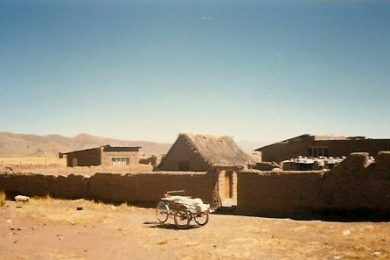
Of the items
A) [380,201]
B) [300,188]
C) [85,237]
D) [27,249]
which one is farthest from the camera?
[300,188]

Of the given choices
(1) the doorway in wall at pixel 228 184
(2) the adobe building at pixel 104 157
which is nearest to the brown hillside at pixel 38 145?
(2) the adobe building at pixel 104 157

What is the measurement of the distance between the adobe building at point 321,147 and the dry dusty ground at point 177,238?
632 inches

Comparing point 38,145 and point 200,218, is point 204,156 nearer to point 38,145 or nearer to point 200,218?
point 200,218

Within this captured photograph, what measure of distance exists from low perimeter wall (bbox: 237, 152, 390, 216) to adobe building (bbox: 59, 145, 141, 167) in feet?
76.2

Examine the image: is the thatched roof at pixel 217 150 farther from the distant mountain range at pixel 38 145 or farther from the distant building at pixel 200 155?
the distant mountain range at pixel 38 145

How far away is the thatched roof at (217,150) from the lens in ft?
98.4

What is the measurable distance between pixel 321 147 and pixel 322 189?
15303 mm

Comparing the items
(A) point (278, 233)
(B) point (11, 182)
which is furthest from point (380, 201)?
(B) point (11, 182)

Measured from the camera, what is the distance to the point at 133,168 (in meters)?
37.1

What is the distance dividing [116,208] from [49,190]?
541cm

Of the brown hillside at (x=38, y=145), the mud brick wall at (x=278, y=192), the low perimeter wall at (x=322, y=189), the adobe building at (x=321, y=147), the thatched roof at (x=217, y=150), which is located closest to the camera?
the low perimeter wall at (x=322, y=189)

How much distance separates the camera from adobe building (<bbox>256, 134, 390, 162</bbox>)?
32.9m

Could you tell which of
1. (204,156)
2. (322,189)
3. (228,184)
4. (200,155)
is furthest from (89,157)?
(322,189)

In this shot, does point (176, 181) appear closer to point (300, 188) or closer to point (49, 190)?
point (300, 188)
